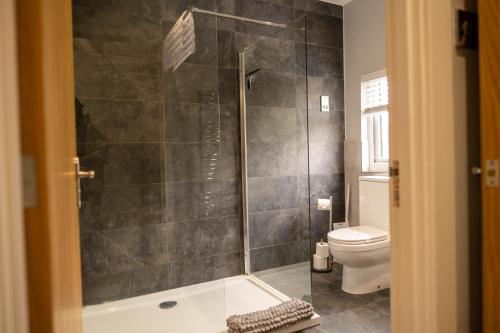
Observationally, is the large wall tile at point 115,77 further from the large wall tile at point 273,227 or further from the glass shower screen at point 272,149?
the large wall tile at point 273,227

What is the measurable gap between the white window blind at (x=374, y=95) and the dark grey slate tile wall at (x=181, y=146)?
612mm

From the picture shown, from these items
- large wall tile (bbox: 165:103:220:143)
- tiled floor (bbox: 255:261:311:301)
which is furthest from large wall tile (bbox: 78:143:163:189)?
tiled floor (bbox: 255:261:311:301)

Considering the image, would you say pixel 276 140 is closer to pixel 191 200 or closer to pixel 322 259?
pixel 191 200

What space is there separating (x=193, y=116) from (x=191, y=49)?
1.57 feet

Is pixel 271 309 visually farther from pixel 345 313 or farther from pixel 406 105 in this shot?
pixel 406 105

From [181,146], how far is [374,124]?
1.85m

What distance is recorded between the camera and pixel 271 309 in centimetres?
193

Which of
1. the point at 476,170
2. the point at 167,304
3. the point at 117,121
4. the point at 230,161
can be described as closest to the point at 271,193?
the point at 230,161

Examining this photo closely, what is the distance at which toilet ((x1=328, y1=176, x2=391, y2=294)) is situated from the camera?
2266 millimetres

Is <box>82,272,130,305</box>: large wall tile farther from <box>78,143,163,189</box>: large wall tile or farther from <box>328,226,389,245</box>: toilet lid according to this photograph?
<box>328,226,389,245</box>: toilet lid

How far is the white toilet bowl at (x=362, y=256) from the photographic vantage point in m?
2.26

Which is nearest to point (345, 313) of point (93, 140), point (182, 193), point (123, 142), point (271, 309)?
point (271, 309)

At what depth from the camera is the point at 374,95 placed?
2.90 m

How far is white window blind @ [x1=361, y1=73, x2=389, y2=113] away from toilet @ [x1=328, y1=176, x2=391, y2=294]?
0.67 metres
